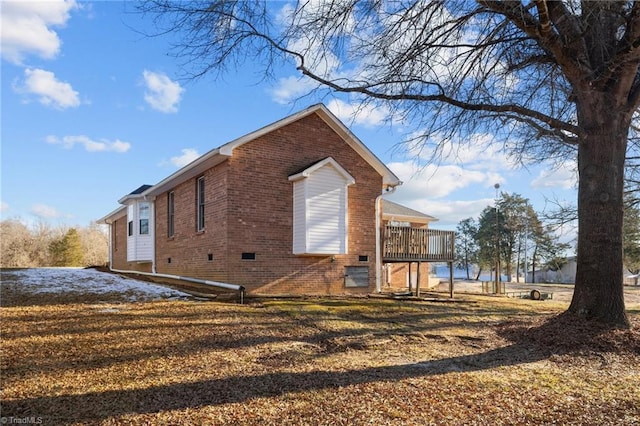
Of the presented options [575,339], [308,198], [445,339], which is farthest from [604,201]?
[308,198]

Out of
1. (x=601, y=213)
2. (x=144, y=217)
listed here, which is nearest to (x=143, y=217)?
(x=144, y=217)

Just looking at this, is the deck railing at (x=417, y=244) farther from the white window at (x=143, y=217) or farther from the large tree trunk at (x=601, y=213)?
the white window at (x=143, y=217)

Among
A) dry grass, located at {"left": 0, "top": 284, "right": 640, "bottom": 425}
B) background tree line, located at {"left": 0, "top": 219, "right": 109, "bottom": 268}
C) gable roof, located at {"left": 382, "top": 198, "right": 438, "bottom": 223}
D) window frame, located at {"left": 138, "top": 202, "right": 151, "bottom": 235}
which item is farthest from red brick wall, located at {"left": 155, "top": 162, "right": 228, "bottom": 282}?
background tree line, located at {"left": 0, "top": 219, "right": 109, "bottom": 268}

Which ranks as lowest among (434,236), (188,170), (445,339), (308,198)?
(445,339)

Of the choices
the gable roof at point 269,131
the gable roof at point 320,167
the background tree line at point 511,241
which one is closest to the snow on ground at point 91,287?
the gable roof at point 269,131

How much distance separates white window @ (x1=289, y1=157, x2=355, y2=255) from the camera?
43.9 feet

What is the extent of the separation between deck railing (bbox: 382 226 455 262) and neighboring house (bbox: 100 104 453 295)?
0.14 meters

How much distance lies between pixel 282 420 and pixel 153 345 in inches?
125

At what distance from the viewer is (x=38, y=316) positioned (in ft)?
27.0

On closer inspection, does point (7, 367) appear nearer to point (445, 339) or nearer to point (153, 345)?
point (153, 345)

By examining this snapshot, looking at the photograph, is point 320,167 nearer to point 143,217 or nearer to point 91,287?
point 91,287

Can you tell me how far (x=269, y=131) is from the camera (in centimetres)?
1336

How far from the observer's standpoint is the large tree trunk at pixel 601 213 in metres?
7.87

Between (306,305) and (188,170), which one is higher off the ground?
(188,170)
